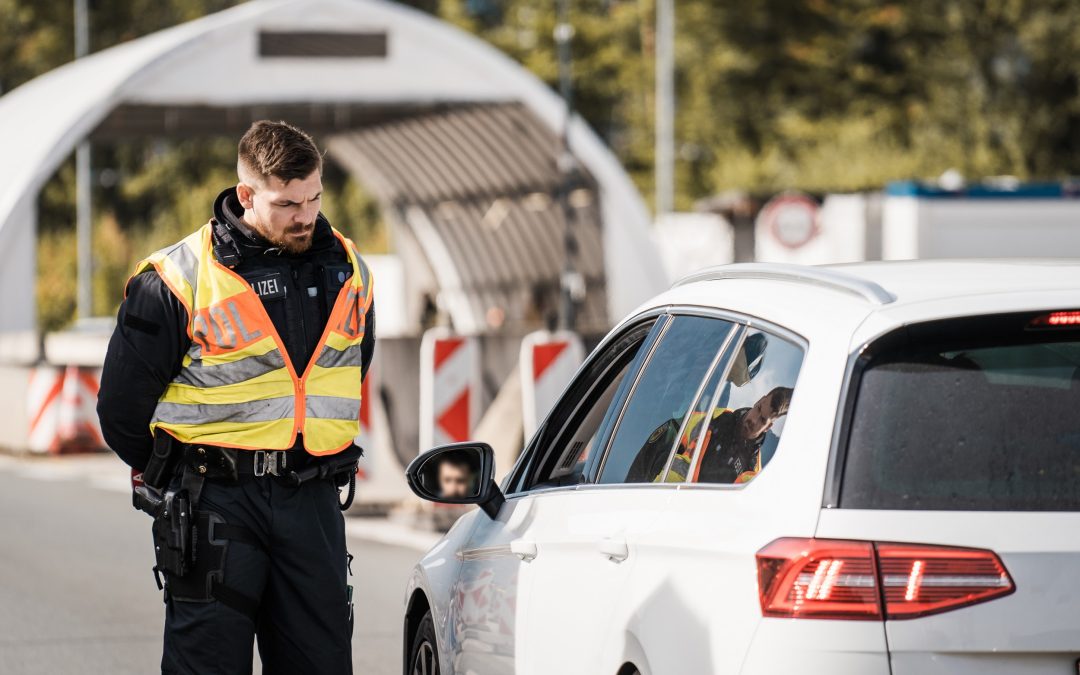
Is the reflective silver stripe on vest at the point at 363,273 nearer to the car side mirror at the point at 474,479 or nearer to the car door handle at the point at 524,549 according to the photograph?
the car side mirror at the point at 474,479

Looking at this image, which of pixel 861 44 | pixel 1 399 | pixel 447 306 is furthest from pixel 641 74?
pixel 1 399

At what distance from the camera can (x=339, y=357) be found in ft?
16.6

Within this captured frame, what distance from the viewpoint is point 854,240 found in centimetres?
2975

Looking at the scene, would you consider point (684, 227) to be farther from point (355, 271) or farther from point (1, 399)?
point (355, 271)

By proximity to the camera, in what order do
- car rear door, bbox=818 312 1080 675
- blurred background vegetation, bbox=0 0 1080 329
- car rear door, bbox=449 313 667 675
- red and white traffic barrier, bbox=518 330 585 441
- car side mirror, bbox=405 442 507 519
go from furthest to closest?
blurred background vegetation, bbox=0 0 1080 329, red and white traffic barrier, bbox=518 330 585 441, car side mirror, bbox=405 442 507 519, car rear door, bbox=449 313 667 675, car rear door, bbox=818 312 1080 675

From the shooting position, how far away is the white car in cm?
335

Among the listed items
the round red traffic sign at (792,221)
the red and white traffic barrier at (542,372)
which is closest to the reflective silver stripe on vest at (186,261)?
the red and white traffic barrier at (542,372)

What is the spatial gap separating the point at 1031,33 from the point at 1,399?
3371 centimetres

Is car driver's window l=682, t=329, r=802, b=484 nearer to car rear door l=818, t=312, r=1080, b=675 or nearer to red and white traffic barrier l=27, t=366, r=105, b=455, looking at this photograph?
car rear door l=818, t=312, r=1080, b=675

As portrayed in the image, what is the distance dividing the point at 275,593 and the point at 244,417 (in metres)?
0.44

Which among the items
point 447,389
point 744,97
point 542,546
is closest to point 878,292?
point 542,546

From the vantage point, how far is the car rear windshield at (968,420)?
347cm

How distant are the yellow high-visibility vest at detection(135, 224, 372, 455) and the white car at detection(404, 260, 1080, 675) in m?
0.90

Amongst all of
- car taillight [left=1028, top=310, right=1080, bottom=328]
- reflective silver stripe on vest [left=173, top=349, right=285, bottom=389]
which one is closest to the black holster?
reflective silver stripe on vest [left=173, top=349, right=285, bottom=389]
